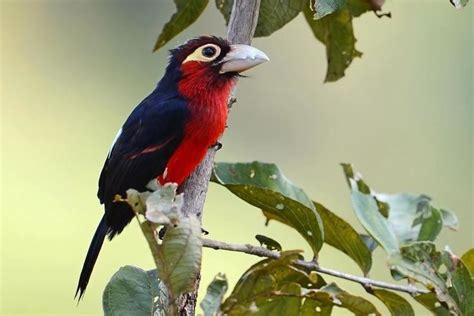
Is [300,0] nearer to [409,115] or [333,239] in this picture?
[333,239]

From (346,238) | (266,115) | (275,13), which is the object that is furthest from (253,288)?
(266,115)

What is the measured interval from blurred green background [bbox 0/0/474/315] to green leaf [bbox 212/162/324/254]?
3193mm

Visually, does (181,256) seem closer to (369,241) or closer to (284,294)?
(284,294)

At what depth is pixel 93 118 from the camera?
7055 millimetres

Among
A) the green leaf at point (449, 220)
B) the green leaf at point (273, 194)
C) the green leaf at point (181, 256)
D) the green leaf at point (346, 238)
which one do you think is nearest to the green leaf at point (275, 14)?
the green leaf at point (273, 194)

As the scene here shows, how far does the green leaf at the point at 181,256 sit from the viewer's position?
185cm

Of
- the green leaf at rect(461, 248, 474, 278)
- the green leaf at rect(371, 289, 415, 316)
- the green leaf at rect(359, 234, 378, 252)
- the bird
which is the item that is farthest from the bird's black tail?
the green leaf at rect(461, 248, 474, 278)

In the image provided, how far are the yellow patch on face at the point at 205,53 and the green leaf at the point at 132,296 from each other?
1.11m

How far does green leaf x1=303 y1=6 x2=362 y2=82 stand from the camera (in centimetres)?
283

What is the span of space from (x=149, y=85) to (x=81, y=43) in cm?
118

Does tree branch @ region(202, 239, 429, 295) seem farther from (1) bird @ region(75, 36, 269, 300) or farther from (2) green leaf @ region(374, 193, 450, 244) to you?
(1) bird @ region(75, 36, 269, 300)

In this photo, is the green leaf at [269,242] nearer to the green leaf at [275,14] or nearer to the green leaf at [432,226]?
the green leaf at [432,226]

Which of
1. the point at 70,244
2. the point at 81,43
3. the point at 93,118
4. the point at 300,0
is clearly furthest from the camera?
the point at 81,43

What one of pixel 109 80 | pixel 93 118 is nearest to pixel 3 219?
pixel 93 118
